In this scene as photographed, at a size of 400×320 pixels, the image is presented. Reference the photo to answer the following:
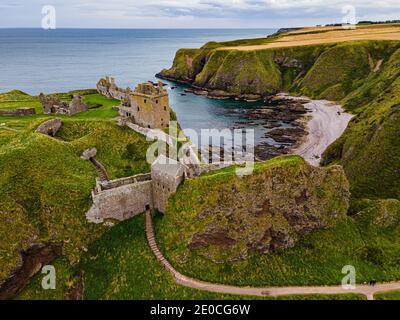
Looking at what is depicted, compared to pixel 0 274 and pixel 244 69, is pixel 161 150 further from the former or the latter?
pixel 244 69

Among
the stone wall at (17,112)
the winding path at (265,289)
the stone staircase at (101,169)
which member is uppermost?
the stone wall at (17,112)

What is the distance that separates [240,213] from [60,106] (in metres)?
39.0

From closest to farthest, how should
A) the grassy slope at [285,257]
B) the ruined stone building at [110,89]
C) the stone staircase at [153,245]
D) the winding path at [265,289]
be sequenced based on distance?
the winding path at [265,289] < the stone staircase at [153,245] < the grassy slope at [285,257] < the ruined stone building at [110,89]

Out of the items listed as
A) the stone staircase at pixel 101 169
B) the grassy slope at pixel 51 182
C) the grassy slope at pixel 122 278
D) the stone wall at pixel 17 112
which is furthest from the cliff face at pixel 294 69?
the grassy slope at pixel 122 278

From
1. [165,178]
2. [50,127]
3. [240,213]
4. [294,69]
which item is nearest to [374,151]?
[240,213]

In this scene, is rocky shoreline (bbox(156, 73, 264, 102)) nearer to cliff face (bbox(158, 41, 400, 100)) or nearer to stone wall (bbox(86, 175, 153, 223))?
cliff face (bbox(158, 41, 400, 100))

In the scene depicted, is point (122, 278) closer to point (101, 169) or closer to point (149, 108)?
point (101, 169)

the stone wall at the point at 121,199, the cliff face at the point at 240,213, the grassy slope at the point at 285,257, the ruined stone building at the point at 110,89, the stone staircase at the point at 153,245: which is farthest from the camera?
the ruined stone building at the point at 110,89

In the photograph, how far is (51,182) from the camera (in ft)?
130

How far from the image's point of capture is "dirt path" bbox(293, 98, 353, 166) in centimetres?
8600

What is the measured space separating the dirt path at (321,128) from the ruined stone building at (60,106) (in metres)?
47.7

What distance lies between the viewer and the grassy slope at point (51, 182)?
36125 mm

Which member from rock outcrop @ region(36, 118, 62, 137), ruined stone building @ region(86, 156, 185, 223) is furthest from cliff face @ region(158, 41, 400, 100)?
ruined stone building @ region(86, 156, 185, 223)

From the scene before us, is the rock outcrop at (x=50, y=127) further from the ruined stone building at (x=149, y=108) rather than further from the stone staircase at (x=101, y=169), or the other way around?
the ruined stone building at (x=149, y=108)
